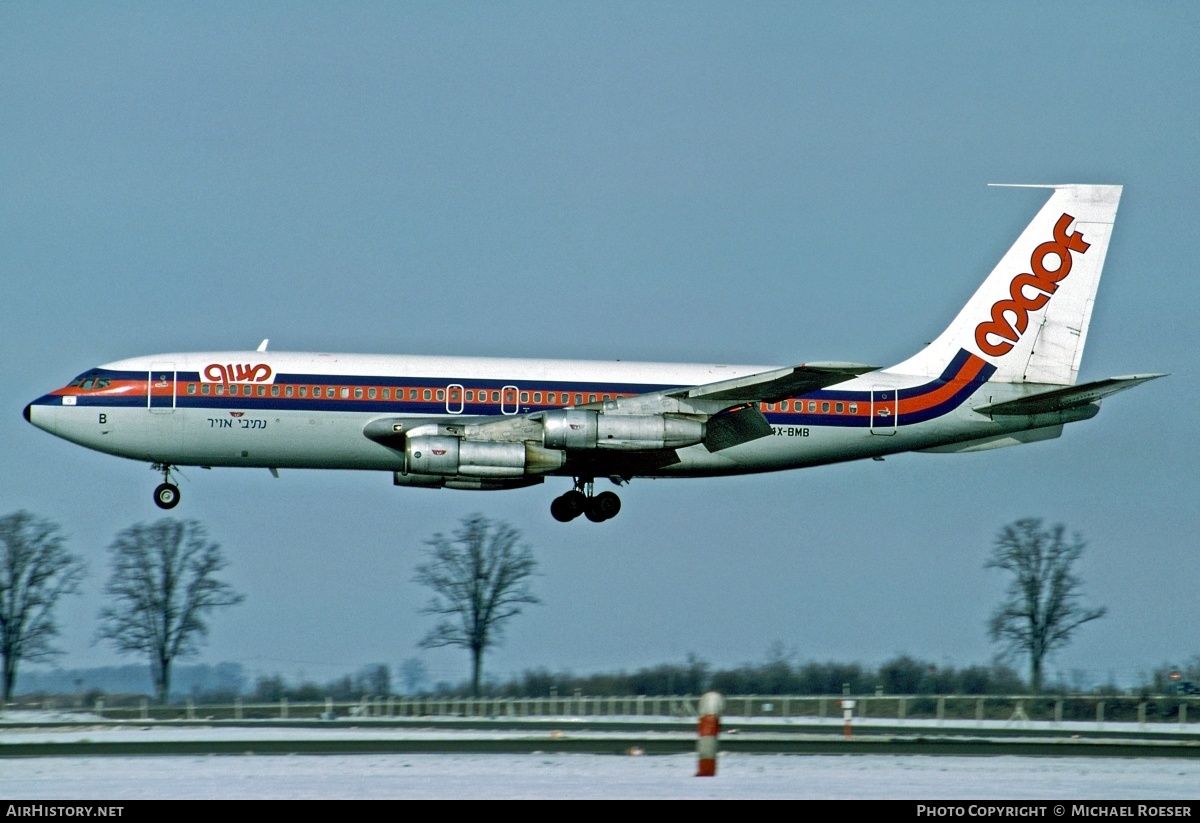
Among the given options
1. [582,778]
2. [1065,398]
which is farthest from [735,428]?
[582,778]

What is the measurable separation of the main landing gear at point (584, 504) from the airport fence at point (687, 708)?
603 centimetres

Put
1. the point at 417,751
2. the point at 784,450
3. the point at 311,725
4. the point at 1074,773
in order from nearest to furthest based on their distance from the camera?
the point at 1074,773, the point at 417,751, the point at 311,725, the point at 784,450

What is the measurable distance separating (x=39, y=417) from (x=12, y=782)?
956 inches

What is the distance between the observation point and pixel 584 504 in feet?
170

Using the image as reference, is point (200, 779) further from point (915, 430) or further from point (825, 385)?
point (915, 430)

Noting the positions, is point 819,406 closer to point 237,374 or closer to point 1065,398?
point 1065,398

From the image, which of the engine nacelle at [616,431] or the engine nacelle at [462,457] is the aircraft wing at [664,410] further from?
the engine nacelle at [462,457]

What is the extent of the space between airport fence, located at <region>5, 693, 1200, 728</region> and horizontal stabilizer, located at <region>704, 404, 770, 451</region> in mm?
8176

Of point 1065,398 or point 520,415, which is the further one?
point 1065,398

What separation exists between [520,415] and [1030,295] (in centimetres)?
1981

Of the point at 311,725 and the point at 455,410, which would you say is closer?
the point at 311,725

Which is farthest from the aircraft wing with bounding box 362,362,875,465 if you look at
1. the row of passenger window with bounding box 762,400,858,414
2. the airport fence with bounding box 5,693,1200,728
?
the airport fence with bounding box 5,693,1200,728

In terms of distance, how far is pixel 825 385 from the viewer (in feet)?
156
